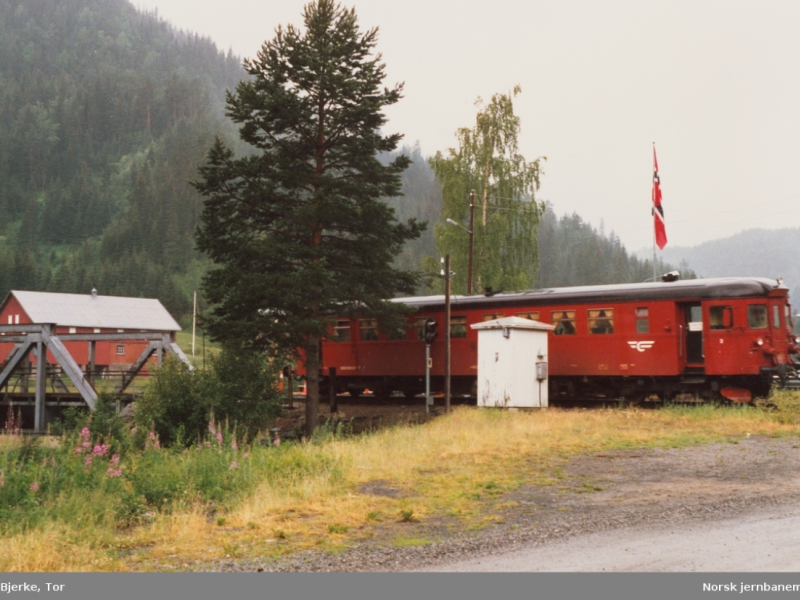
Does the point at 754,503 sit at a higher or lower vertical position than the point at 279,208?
lower

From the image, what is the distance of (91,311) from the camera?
229 ft

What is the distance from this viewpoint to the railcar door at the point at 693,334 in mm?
22031

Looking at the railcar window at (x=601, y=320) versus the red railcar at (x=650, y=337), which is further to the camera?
the railcar window at (x=601, y=320)

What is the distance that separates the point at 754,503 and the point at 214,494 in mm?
6688

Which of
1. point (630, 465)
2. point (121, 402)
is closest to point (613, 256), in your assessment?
point (121, 402)

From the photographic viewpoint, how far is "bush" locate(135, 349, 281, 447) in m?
20.2

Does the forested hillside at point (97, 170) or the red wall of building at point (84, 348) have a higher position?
the forested hillside at point (97, 170)

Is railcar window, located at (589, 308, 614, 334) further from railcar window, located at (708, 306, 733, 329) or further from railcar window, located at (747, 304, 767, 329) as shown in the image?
railcar window, located at (747, 304, 767, 329)

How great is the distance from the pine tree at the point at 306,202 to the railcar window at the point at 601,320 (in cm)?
513

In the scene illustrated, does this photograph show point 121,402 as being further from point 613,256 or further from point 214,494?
point 613,256

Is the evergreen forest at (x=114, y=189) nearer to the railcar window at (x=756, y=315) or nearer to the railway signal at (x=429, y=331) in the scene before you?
the railway signal at (x=429, y=331)

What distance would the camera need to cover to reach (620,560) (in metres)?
7.10

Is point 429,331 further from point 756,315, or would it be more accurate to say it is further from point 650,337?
point 756,315

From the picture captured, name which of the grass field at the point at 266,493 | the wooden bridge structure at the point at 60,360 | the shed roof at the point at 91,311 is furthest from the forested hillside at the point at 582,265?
the grass field at the point at 266,493
